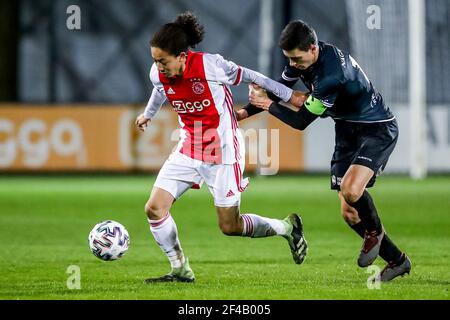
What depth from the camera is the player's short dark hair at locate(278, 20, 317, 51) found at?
26.2ft

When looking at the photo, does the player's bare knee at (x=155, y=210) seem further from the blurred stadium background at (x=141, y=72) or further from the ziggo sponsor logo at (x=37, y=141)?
the ziggo sponsor logo at (x=37, y=141)

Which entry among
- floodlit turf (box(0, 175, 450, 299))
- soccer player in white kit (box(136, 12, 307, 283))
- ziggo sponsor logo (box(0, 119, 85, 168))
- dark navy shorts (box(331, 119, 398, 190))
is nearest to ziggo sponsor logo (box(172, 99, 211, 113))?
soccer player in white kit (box(136, 12, 307, 283))

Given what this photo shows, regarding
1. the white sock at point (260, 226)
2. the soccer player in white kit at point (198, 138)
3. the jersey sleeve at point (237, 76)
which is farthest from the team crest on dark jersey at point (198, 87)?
the white sock at point (260, 226)

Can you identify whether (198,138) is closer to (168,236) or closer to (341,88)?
(168,236)

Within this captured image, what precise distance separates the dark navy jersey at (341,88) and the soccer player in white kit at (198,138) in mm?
267

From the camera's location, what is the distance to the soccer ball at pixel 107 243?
27.9ft

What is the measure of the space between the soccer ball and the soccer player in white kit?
419 mm

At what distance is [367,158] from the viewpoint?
834 cm

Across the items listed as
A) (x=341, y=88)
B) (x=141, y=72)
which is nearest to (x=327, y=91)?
(x=341, y=88)

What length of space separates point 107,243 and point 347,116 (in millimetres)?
2109

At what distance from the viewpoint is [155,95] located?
8.44m

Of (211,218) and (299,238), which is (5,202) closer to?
(211,218)
